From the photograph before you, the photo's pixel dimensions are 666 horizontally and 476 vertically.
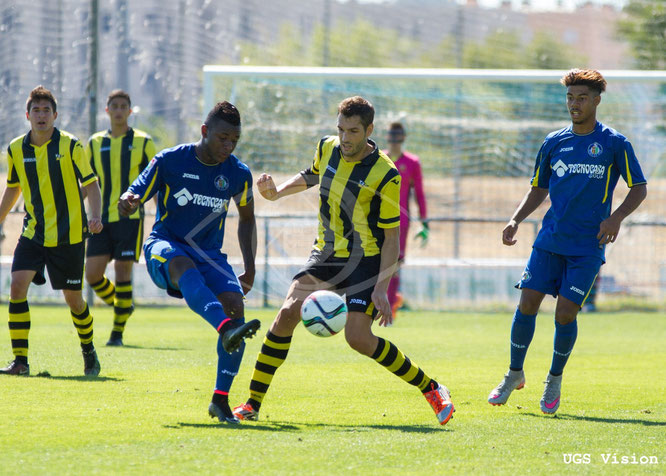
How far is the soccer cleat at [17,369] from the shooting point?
7777mm

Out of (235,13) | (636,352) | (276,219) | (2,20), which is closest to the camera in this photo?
(636,352)

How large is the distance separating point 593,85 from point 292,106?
382 inches

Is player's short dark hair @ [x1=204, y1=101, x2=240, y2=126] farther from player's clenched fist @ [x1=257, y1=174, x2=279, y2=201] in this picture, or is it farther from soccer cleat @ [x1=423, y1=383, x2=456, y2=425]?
soccer cleat @ [x1=423, y1=383, x2=456, y2=425]

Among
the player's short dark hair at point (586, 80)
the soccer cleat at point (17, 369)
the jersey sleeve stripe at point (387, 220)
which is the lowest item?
the soccer cleat at point (17, 369)

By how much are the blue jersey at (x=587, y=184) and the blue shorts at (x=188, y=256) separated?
230 centimetres

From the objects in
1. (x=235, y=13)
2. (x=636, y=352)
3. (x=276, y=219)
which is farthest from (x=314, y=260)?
(x=235, y=13)

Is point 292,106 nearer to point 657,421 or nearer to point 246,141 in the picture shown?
point 246,141

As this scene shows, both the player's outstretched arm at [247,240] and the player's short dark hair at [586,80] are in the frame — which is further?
the player's short dark hair at [586,80]

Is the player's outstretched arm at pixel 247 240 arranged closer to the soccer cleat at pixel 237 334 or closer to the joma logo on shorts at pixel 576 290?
the soccer cleat at pixel 237 334

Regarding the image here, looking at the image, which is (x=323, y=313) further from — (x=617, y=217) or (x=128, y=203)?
(x=617, y=217)

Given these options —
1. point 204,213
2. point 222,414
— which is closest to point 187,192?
point 204,213

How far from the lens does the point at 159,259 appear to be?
19.8 ft

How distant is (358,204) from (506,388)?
1757mm

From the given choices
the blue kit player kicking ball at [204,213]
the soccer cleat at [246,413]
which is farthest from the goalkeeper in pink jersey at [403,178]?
the soccer cleat at [246,413]
